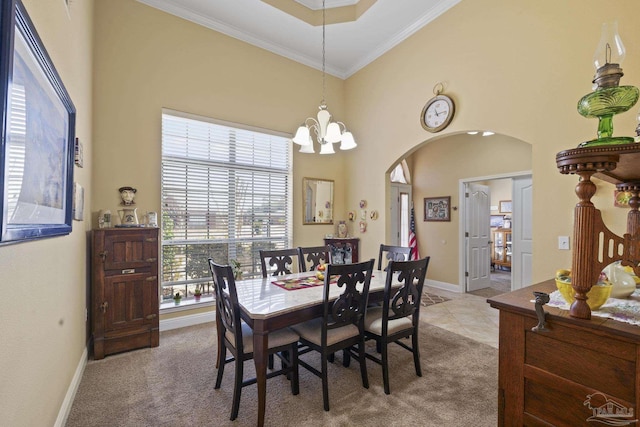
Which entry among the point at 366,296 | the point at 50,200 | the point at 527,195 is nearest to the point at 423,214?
the point at 527,195

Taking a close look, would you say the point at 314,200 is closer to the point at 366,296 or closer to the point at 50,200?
the point at 366,296

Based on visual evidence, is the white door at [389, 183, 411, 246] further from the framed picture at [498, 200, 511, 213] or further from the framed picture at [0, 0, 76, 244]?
the framed picture at [0, 0, 76, 244]

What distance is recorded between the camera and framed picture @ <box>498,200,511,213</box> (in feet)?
26.1

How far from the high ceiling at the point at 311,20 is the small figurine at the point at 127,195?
7.54 feet

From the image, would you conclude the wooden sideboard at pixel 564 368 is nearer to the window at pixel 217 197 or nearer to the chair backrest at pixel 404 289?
the chair backrest at pixel 404 289

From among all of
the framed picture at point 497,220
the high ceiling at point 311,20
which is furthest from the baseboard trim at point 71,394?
the framed picture at point 497,220

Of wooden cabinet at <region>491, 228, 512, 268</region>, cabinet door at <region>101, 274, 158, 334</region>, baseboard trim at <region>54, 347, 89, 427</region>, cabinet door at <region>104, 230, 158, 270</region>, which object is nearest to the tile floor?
wooden cabinet at <region>491, 228, 512, 268</region>

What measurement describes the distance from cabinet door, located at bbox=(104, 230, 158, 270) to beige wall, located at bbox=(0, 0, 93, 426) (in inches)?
7.9

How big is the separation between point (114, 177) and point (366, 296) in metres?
3.08

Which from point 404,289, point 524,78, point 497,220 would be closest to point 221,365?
point 404,289

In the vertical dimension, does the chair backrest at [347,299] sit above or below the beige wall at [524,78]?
below

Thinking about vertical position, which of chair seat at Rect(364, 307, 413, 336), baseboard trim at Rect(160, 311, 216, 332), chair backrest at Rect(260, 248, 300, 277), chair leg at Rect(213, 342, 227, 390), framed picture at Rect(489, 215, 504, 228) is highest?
framed picture at Rect(489, 215, 504, 228)

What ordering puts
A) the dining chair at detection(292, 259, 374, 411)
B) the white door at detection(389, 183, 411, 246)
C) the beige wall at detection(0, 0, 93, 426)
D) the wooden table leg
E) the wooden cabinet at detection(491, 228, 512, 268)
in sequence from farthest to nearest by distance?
the wooden cabinet at detection(491, 228, 512, 268) < the white door at detection(389, 183, 411, 246) < the dining chair at detection(292, 259, 374, 411) < the wooden table leg < the beige wall at detection(0, 0, 93, 426)

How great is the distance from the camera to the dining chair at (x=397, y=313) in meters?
2.25
